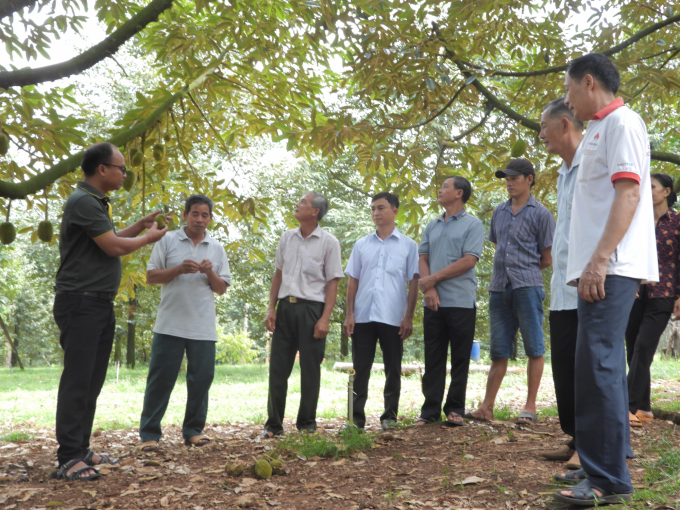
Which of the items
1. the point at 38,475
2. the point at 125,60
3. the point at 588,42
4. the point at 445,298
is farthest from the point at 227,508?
the point at 125,60

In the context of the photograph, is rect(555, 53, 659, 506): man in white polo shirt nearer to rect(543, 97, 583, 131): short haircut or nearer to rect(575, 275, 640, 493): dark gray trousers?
rect(575, 275, 640, 493): dark gray trousers

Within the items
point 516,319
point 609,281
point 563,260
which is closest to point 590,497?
point 609,281

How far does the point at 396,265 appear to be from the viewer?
17.7 feet

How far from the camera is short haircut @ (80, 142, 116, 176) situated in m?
3.87

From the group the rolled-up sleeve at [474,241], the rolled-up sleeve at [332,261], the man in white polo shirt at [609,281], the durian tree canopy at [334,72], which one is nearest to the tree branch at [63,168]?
the durian tree canopy at [334,72]

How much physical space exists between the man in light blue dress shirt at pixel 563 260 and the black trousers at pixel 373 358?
1883 millimetres

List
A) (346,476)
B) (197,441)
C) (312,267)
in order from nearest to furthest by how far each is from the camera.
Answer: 1. (346,476)
2. (197,441)
3. (312,267)

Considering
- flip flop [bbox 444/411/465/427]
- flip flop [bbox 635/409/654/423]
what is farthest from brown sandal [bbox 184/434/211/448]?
flip flop [bbox 635/409/654/423]

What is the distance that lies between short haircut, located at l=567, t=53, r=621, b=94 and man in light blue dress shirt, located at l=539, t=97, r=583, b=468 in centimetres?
55

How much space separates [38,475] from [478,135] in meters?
4.93

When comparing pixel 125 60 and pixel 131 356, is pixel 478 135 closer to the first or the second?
pixel 125 60

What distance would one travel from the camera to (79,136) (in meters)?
3.95

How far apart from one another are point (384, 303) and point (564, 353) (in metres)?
2.03

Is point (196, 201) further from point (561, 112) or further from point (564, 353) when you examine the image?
point (564, 353)
